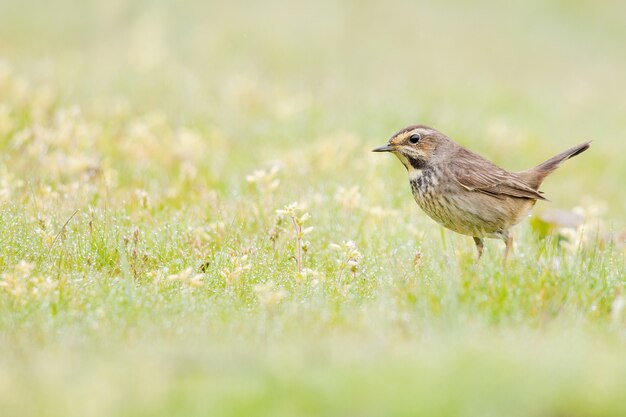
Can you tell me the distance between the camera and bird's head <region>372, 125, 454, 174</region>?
8.34 metres

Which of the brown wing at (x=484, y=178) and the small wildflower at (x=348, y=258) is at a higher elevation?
the brown wing at (x=484, y=178)

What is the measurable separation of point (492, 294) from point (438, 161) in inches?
99.8

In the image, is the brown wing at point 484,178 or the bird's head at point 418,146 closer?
the brown wing at point 484,178

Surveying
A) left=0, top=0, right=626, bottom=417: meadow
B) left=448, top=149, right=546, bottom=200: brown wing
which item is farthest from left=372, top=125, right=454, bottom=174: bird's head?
left=0, top=0, right=626, bottom=417: meadow

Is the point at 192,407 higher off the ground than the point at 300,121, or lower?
lower

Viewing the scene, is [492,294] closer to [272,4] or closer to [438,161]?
[438,161]

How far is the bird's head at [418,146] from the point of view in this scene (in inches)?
328

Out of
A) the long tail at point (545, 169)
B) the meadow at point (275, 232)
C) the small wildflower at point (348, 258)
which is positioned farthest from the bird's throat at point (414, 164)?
the small wildflower at point (348, 258)

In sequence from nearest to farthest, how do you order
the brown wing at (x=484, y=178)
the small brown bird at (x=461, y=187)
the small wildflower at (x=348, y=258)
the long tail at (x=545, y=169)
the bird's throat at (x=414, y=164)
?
1. the small wildflower at (x=348, y=258)
2. the small brown bird at (x=461, y=187)
3. the brown wing at (x=484, y=178)
4. the bird's throat at (x=414, y=164)
5. the long tail at (x=545, y=169)

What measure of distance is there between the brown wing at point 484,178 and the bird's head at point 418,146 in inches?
6.8

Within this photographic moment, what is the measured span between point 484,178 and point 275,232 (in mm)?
1990

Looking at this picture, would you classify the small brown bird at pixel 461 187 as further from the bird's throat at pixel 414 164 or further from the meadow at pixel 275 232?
the meadow at pixel 275 232

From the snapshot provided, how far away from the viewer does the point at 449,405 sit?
4141 millimetres

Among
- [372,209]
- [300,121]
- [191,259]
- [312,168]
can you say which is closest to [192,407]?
[191,259]
